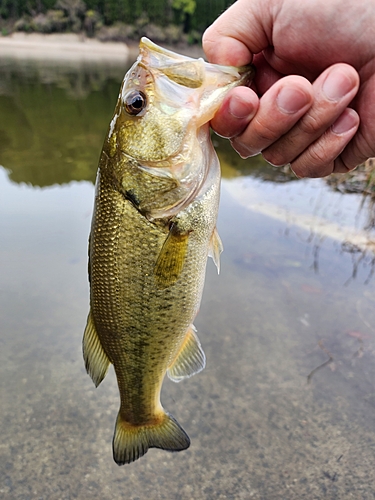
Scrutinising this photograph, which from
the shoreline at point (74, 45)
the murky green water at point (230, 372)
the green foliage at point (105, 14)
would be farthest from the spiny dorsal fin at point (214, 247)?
the green foliage at point (105, 14)

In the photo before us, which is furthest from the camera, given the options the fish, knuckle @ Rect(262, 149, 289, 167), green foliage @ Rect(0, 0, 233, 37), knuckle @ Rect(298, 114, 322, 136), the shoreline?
green foliage @ Rect(0, 0, 233, 37)

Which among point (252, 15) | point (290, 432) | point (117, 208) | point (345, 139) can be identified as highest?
point (252, 15)

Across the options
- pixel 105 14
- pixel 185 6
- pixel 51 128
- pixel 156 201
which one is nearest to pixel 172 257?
pixel 156 201

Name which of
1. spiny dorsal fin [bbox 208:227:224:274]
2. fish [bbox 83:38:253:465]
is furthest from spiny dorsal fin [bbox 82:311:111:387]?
spiny dorsal fin [bbox 208:227:224:274]

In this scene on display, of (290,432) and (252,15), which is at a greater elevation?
(252,15)

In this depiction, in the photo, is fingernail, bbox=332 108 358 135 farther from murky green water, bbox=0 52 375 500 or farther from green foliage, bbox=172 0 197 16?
green foliage, bbox=172 0 197 16

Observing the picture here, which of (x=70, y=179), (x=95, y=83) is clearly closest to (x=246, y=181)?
(x=70, y=179)

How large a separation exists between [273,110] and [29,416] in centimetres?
277

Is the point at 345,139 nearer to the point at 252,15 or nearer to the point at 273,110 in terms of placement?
the point at 273,110

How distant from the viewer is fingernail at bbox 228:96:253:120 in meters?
1.55

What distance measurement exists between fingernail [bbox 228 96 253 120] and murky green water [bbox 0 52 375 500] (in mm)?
2393

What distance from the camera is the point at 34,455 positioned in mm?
2754

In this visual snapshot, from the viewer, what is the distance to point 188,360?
6.31ft

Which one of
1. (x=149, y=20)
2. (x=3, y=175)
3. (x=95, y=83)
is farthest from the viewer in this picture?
(x=149, y=20)
